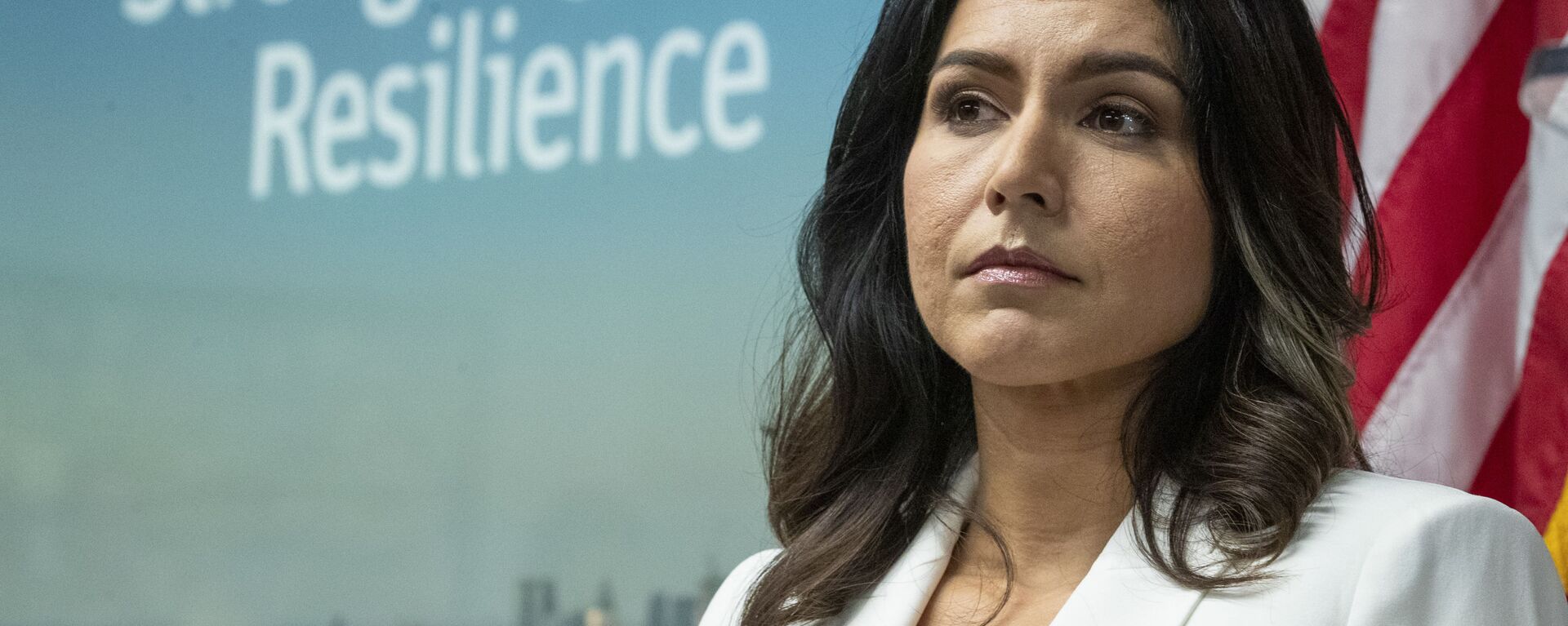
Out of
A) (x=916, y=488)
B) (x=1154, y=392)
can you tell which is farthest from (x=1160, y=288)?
(x=916, y=488)

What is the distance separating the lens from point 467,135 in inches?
128

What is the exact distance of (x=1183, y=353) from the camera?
4.38ft

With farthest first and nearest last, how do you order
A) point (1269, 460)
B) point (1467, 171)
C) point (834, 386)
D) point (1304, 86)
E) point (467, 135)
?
point (467, 135) < point (1467, 171) < point (834, 386) < point (1304, 86) < point (1269, 460)

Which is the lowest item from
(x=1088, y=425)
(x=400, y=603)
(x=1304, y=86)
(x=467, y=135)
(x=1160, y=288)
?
(x=400, y=603)

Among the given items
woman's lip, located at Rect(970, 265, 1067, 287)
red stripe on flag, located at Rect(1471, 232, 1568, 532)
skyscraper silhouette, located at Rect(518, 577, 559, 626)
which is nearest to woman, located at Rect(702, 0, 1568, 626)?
woman's lip, located at Rect(970, 265, 1067, 287)

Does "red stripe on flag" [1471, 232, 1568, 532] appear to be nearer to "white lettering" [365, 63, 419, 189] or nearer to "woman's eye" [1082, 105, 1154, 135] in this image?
"woman's eye" [1082, 105, 1154, 135]

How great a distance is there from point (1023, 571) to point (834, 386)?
304 mm

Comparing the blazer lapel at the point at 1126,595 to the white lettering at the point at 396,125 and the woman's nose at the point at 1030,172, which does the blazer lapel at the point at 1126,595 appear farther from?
the white lettering at the point at 396,125

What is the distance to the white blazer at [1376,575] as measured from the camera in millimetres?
1094

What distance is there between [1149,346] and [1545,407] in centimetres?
72

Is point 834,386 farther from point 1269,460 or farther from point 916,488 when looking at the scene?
point 1269,460

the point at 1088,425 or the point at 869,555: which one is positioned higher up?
the point at 1088,425

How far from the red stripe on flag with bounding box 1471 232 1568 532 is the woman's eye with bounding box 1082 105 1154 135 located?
2.39ft

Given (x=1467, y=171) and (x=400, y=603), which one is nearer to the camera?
(x=1467, y=171)
